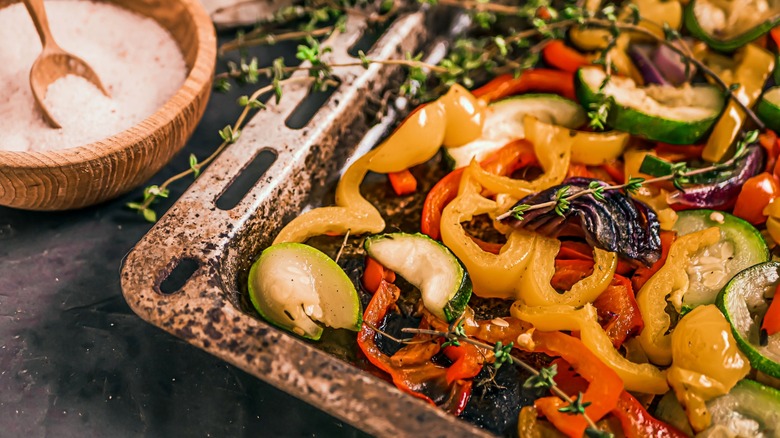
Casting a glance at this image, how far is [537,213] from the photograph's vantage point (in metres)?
2.13

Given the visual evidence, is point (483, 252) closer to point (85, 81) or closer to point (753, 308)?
point (753, 308)

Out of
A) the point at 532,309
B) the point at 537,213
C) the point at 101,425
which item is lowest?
the point at 101,425

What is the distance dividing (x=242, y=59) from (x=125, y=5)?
446 mm

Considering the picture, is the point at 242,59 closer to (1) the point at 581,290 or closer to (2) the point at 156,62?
(2) the point at 156,62

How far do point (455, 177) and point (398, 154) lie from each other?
194mm

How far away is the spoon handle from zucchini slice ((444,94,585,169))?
1342mm

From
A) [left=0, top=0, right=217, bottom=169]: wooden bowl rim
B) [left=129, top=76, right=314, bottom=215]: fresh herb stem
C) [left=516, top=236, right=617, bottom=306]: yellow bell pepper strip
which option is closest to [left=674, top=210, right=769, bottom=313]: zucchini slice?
[left=516, top=236, right=617, bottom=306]: yellow bell pepper strip

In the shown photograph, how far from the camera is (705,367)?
1823 millimetres

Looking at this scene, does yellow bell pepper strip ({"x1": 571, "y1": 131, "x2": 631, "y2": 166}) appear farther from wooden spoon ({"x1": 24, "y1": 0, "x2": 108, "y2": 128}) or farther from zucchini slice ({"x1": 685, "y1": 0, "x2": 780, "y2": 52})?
wooden spoon ({"x1": 24, "y1": 0, "x2": 108, "y2": 128})

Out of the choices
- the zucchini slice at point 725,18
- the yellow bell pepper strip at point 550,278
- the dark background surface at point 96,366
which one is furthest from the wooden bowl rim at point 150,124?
the zucchini slice at point 725,18

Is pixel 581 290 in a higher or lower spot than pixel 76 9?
lower

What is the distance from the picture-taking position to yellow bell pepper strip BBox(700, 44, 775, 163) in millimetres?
2412

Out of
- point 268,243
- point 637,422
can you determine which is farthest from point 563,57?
point 637,422

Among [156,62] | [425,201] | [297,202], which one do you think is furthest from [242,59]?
[425,201]
